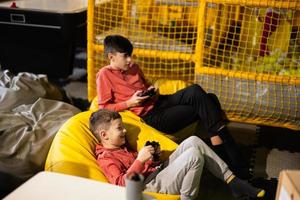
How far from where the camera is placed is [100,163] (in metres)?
1.85

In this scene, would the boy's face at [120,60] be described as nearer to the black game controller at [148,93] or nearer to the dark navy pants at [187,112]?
the black game controller at [148,93]

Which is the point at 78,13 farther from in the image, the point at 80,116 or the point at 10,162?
the point at 10,162

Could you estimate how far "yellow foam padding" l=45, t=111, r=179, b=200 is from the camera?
176cm


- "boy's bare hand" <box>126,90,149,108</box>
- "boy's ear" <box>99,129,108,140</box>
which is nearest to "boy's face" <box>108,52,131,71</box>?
"boy's bare hand" <box>126,90,149,108</box>

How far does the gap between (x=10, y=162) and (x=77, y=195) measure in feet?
2.94

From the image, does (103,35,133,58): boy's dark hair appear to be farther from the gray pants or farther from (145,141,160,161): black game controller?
the gray pants

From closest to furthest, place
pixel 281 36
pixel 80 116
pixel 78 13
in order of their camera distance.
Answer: pixel 80 116 < pixel 281 36 < pixel 78 13

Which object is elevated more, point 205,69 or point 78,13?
point 78,13

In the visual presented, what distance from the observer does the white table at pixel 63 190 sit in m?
1.19

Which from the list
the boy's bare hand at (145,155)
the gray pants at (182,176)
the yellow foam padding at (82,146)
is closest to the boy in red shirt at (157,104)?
the yellow foam padding at (82,146)

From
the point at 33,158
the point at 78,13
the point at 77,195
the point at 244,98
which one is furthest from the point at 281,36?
the point at 77,195

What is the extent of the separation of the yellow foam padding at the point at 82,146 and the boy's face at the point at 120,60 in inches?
13.2

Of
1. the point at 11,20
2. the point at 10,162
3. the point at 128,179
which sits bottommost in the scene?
the point at 10,162

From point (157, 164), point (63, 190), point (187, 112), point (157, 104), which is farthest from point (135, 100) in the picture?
point (63, 190)
